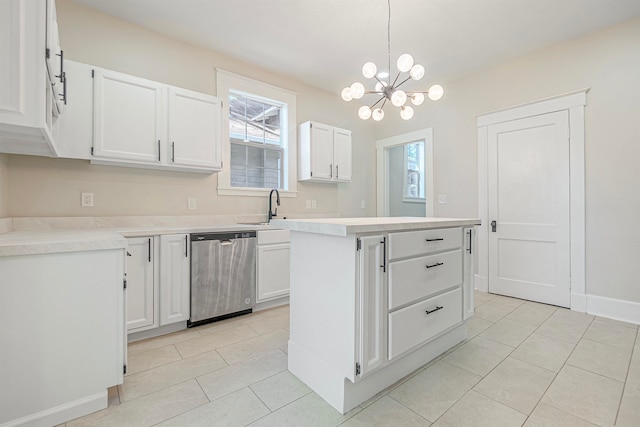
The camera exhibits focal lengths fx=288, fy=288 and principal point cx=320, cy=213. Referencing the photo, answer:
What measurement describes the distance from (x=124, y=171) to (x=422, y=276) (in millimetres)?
2735

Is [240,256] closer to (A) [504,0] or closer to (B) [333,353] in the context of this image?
(B) [333,353]

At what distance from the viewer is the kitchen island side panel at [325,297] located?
4.71 feet

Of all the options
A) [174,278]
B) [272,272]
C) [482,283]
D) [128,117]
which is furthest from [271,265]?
[482,283]

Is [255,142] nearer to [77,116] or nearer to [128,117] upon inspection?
[128,117]

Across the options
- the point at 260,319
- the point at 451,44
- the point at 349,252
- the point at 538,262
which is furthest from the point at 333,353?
the point at 451,44

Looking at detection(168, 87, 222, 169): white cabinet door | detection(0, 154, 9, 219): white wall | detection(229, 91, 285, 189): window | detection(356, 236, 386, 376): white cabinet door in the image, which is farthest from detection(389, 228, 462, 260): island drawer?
detection(0, 154, 9, 219): white wall

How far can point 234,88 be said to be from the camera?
3.38 meters

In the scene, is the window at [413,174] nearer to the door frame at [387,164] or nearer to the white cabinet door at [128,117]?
the door frame at [387,164]

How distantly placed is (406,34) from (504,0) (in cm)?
83

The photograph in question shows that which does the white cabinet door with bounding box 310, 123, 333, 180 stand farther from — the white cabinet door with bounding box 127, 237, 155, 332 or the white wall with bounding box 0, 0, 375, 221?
the white cabinet door with bounding box 127, 237, 155, 332

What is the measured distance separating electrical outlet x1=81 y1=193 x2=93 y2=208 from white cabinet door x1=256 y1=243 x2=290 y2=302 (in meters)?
1.52

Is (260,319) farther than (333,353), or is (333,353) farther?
(260,319)

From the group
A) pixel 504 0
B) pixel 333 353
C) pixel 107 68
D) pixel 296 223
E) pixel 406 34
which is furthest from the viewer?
pixel 406 34

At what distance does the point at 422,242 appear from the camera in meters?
1.77
